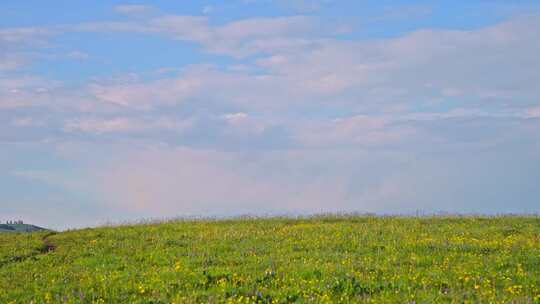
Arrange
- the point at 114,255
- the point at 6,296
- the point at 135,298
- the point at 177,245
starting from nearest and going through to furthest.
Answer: the point at 135,298 → the point at 6,296 → the point at 114,255 → the point at 177,245

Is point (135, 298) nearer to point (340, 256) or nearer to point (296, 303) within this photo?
point (296, 303)

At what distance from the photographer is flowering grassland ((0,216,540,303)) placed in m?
14.7

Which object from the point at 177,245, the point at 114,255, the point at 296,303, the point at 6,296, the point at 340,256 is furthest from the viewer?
the point at 177,245

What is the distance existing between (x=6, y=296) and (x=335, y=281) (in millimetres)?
8686

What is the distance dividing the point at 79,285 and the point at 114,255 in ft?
14.9

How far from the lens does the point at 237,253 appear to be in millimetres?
20047

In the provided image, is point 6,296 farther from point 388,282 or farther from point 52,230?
point 52,230

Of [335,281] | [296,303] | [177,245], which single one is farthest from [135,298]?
[177,245]

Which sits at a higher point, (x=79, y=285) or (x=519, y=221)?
(x=519, y=221)

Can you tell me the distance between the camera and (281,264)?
17781 mm

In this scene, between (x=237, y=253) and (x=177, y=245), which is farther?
(x=177, y=245)

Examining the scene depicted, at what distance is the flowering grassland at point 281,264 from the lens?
1473 cm

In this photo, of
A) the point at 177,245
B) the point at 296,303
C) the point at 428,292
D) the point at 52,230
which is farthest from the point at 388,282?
the point at 52,230

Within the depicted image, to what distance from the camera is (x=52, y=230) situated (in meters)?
30.7
